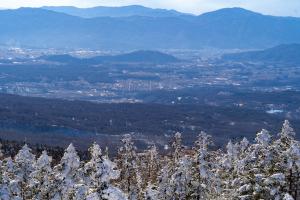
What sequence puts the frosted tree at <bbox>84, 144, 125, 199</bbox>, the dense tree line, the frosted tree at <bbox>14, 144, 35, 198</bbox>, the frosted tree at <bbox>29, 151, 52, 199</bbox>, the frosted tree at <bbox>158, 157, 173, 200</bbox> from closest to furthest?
the frosted tree at <bbox>84, 144, 125, 199</bbox>, the dense tree line, the frosted tree at <bbox>158, 157, 173, 200</bbox>, the frosted tree at <bbox>29, 151, 52, 199</bbox>, the frosted tree at <bbox>14, 144, 35, 198</bbox>

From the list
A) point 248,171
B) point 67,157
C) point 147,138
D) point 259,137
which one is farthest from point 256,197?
point 147,138

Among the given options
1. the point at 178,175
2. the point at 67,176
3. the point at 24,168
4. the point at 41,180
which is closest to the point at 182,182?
the point at 178,175

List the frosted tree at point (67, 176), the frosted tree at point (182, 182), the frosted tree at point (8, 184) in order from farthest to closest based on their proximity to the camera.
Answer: the frosted tree at point (67, 176)
the frosted tree at point (182, 182)
the frosted tree at point (8, 184)

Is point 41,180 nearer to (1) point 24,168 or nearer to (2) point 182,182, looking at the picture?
(1) point 24,168

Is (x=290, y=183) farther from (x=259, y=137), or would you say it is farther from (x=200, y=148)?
(x=200, y=148)

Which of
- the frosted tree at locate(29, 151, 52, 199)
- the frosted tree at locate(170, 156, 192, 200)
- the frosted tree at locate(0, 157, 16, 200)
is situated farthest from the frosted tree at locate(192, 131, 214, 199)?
the frosted tree at locate(0, 157, 16, 200)

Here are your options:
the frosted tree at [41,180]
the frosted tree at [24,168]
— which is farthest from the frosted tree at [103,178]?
the frosted tree at [24,168]

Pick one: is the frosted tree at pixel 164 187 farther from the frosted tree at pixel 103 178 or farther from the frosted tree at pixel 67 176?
the frosted tree at pixel 103 178

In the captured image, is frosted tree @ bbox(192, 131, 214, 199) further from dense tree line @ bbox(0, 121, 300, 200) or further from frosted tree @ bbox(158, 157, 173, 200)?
frosted tree @ bbox(158, 157, 173, 200)
